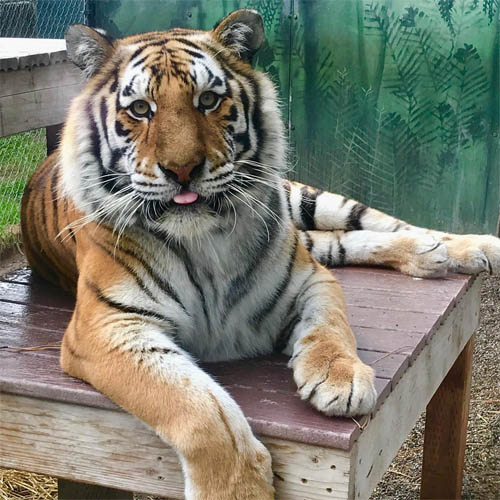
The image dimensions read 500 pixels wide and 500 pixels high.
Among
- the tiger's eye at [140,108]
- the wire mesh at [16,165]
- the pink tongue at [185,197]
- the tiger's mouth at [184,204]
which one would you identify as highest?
the tiger's eye at [140,108]

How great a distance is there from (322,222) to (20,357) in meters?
1.15

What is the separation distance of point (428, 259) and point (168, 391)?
1145 mm

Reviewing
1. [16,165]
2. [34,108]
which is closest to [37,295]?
[34,108]

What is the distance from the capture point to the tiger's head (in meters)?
1.65

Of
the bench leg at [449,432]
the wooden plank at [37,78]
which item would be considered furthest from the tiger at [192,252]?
the bench leg at [449,432]

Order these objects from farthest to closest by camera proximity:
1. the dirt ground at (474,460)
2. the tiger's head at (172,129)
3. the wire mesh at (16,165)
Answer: the wire mesh at (16,165) → the dirt ground at (474,460) → the tiger's head at (172,129)

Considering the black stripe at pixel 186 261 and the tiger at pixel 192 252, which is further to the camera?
the black stripe at pixel 186 261

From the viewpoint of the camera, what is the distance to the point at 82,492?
8.05 feet

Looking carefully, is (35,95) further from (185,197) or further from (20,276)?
(185,197)

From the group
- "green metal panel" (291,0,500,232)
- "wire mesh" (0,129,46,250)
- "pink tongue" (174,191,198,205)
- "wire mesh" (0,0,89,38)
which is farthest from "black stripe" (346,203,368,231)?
"wire mesh" (0,0,89,38)

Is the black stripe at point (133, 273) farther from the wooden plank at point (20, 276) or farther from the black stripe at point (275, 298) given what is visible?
the wooden plank at point (20, 276)

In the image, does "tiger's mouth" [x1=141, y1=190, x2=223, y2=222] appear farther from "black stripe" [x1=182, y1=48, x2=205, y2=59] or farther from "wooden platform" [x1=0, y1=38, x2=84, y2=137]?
"wooden platform" [x1=0, y1=38, x2=84, y2=137]

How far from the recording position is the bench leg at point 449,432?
2842 millimetres

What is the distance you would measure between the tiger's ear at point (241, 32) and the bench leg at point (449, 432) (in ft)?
4.63
